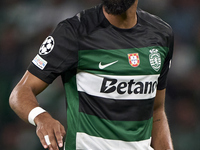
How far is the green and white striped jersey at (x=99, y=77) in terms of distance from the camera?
2.04 metres

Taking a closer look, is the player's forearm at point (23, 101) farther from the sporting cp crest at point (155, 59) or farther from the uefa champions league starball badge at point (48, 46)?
the sporting cp crest at point (155, 59)

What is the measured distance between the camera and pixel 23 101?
1.92 metres

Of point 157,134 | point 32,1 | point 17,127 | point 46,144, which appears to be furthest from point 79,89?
point 32,1

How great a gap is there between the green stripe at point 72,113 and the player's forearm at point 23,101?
0.29 metres

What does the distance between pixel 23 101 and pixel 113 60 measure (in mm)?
592

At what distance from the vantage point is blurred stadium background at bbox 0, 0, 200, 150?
176 inches

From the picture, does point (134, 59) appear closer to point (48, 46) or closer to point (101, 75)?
point (101, 75)

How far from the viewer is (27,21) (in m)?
4.63

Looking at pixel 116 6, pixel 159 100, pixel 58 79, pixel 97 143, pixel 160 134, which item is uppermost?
pixel 116 6

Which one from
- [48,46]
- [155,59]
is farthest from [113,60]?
[48,46]

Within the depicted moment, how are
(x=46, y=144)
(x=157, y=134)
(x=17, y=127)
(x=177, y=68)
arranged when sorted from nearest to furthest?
(x=46, y=144) → (x=157, y=134) → (x=17, y=127) → (x=177, y=68)

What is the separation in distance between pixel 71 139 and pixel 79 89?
314mm

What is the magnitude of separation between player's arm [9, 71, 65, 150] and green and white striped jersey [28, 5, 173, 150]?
0.06m

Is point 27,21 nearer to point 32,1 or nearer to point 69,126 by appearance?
point 32,1
